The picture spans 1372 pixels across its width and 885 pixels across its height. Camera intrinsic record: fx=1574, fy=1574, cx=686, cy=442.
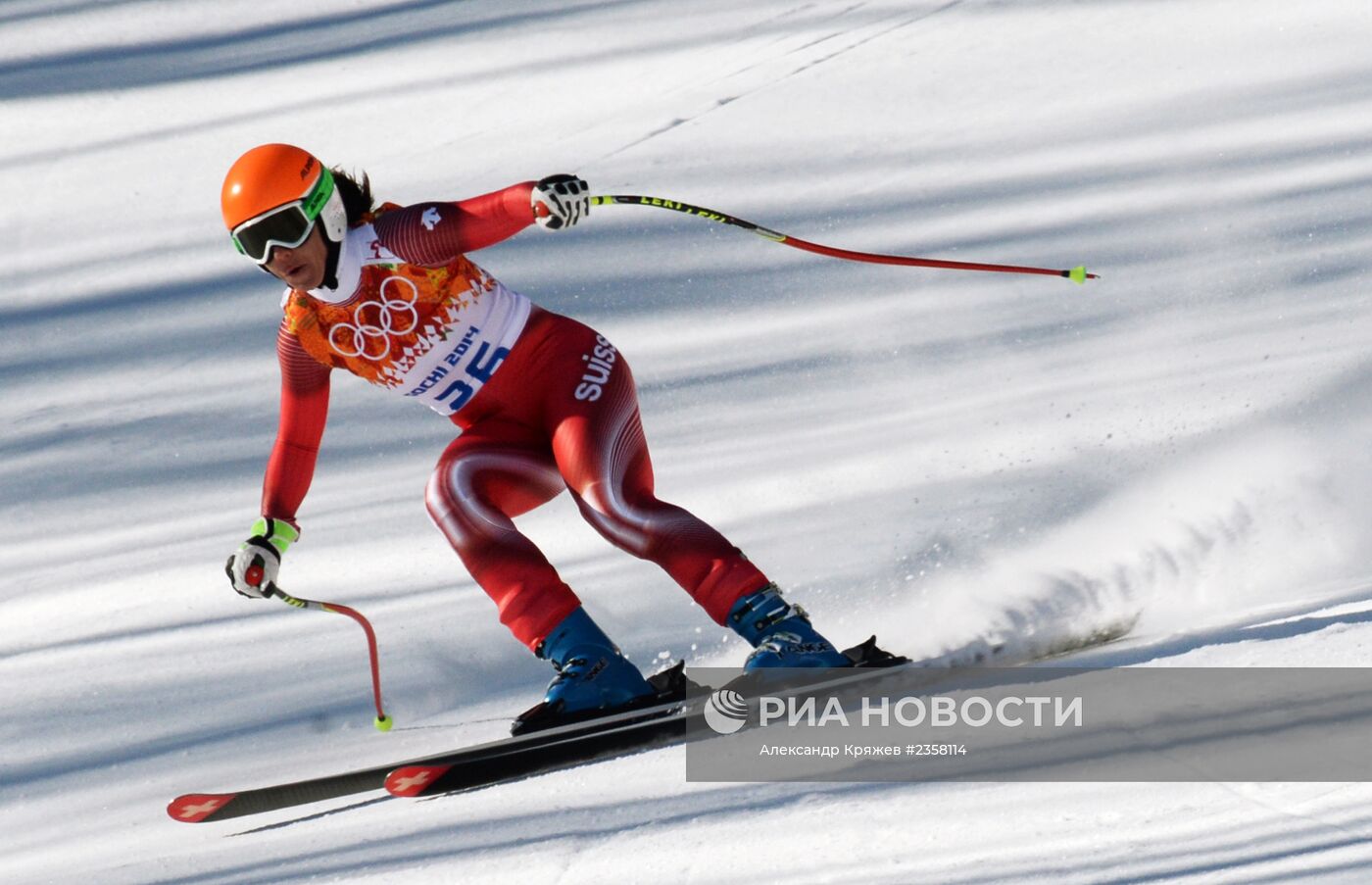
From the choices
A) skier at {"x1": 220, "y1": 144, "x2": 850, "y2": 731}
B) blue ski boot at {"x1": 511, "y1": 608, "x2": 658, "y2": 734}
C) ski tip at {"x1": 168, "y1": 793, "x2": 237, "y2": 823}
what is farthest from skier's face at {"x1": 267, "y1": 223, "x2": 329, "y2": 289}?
ski tip at {"x1": 168, "y1": 793, "x2": 237, "y2": 823}

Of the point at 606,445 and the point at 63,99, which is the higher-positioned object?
the point at 63,99

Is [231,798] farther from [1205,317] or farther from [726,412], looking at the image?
[1205,317]

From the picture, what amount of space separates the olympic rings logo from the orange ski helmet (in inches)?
9.7

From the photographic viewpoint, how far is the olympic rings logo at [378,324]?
3631 millimetres

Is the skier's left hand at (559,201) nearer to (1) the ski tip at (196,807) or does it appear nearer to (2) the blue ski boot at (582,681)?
(2) the blue ski boot at (582,681)

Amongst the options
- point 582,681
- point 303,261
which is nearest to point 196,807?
point 582,681

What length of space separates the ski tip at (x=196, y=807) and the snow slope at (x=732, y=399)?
5.2 inches

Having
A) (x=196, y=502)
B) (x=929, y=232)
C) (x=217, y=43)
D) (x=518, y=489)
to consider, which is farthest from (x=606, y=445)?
(x=217, y=43)

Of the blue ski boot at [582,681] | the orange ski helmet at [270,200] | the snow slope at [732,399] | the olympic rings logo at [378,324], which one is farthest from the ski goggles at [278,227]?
the snow slope at [732,399]

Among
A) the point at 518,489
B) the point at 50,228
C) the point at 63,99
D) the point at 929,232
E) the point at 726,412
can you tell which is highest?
the point at 63,99

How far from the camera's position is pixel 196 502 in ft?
20.4

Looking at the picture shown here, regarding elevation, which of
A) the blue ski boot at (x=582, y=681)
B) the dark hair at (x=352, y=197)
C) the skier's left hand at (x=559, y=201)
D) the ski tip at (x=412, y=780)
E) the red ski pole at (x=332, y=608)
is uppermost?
the dark hair at (x=352, y=197)

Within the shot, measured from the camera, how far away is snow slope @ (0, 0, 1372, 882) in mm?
3496

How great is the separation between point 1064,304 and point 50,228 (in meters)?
5.40
